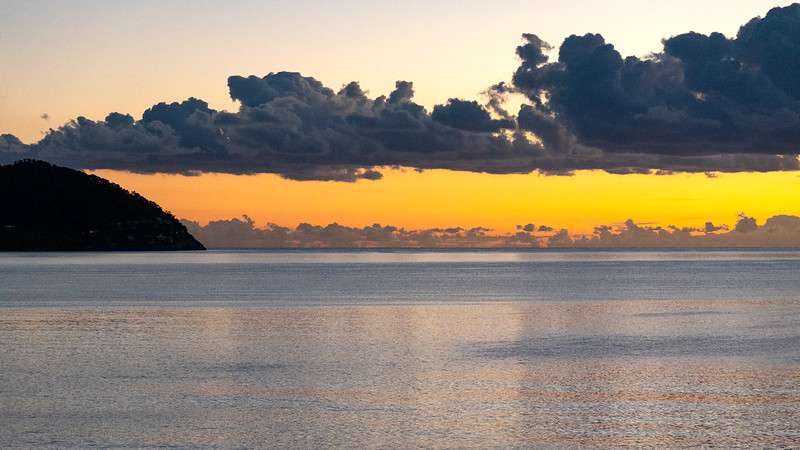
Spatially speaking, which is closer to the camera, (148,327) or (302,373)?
(302,373)

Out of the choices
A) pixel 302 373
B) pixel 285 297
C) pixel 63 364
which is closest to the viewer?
pixel 302 373

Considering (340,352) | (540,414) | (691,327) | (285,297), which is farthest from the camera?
(285,297)

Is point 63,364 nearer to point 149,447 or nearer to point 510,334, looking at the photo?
Answer: point 149,447

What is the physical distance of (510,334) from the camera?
32656 millimetres

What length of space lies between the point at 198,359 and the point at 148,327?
11.3 m

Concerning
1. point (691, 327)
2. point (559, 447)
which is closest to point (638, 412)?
point (559, 447)

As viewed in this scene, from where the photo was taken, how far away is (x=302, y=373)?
2262cm

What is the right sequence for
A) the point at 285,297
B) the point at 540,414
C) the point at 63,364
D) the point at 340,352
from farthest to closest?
the point at 285,297 < the point at 340,352 < the point at 63,364 < the point at 540,414

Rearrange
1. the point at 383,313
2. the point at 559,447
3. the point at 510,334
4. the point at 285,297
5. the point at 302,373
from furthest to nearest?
the point at 285,297
the point at 383,313
the point at 510,334
the point at 302,373
the point at 559,447

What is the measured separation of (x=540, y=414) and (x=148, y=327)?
23.2 m

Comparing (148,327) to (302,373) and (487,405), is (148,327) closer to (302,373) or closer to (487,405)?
(302,373)

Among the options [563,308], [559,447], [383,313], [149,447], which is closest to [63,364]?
[149,447]

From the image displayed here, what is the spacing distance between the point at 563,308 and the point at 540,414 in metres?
31.4

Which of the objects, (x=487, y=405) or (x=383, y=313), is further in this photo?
(x=383, y=313)
